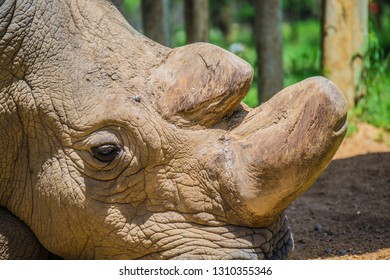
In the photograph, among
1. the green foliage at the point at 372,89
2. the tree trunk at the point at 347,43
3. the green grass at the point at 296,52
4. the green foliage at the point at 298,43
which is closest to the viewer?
the green foliage at the point at 372,89

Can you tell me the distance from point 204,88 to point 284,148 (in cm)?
42

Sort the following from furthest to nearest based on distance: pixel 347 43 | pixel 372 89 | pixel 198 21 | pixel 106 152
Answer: pixel 198 21, pixel 372 89, pixel 347 43, pixel 106 152

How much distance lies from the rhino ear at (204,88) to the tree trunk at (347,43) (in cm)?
527

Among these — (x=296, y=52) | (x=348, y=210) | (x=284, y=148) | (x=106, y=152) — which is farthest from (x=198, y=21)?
(x=296, y=52)

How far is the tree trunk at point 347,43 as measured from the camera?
8.56 meters

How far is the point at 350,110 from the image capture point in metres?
8.58

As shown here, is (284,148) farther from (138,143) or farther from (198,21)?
(198,21)

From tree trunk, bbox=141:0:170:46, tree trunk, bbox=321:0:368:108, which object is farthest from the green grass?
tree trunk, bbox=141:0:170:46

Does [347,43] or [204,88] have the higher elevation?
[204,88]

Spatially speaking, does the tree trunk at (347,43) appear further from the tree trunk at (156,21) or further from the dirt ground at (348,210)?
the tree trunk at (156,21)

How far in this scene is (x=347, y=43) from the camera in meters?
8.58

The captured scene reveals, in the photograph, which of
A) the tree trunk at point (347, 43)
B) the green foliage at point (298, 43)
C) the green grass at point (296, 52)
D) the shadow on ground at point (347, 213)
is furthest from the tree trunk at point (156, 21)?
the shadow on ground at point (347, 213)

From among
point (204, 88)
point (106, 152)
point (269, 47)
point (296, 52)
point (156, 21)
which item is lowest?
point (296, 52)

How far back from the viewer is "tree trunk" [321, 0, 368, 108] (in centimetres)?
856
